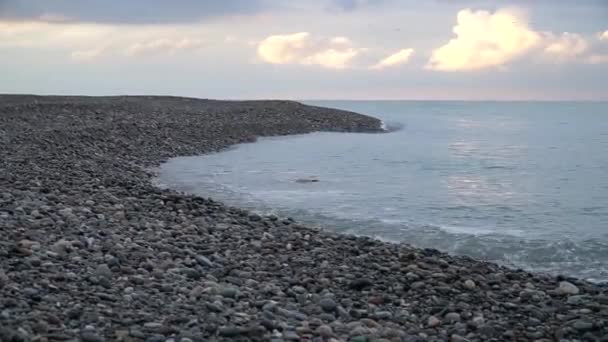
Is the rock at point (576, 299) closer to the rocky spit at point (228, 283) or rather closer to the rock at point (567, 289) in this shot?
the rocky spit at point (228, 283)

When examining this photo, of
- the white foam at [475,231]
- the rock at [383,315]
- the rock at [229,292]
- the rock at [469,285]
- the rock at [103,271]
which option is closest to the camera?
the rock at [383,315]

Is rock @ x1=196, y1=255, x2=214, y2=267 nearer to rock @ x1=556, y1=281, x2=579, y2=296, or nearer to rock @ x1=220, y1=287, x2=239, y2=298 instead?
rock @ x1=220, y1=287, x2=239, y2=298

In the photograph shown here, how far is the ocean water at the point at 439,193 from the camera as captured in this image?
1310 cm

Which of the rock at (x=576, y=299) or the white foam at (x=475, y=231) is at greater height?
the rock at (x=576, y=299)

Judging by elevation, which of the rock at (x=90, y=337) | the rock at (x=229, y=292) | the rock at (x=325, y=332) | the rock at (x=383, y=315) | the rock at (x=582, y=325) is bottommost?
the rock at (x=383, y=315)

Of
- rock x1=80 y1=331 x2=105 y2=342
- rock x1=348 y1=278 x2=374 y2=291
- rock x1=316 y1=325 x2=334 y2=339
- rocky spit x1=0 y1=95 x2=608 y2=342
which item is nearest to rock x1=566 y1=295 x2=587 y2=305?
rocky spit x1=0 y1=95 x2=608 y2=342

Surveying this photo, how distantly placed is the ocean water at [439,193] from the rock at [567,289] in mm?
1502

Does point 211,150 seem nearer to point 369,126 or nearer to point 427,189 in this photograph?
point 427,189

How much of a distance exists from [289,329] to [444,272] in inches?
140

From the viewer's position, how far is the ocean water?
13.1 m

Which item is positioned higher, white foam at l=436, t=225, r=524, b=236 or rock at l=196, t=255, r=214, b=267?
rock at l=196, t=255, r=214, b=267

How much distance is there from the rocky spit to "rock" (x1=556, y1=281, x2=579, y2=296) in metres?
0.04

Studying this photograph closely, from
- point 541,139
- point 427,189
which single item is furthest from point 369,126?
point 427,189

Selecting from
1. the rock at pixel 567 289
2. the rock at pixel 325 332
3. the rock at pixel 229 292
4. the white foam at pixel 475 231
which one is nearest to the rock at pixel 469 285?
the rock at pixel 567 289
